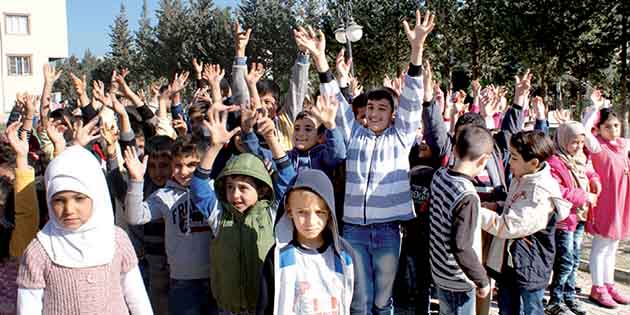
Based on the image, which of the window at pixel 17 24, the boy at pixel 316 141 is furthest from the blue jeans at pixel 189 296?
the window at pixel 17 24

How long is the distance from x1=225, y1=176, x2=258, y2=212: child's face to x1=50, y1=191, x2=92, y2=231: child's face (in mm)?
866

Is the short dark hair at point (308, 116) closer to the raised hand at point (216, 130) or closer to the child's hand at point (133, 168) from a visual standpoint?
the raised hand at point (216, 130)

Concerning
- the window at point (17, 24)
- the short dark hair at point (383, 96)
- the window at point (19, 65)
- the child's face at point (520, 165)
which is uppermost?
the window at point (17, 24)

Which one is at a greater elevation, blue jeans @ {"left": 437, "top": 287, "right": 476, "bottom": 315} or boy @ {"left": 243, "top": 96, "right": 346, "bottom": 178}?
boy @ {"left": 243, "top": 96, "right": 346, "bottom": 178}

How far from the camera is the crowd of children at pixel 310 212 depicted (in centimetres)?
259

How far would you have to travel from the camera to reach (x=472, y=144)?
3240mm

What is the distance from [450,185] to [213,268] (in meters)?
1.44

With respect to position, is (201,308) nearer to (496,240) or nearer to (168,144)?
(168,144)

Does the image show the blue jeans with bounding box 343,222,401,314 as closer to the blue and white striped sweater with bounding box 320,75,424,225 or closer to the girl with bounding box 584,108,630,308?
the blue and white striped sweater with bounding box 320,75,424,225

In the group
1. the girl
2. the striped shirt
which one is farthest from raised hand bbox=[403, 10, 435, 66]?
the girl

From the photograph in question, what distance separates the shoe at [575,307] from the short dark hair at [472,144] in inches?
96.3

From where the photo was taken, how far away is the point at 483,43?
24047 millimetres

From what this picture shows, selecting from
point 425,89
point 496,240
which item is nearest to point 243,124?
point 425,89

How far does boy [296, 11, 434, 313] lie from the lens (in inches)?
144
